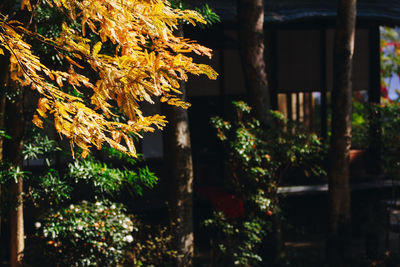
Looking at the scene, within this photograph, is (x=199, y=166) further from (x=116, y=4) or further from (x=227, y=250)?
(x=116, y=4)

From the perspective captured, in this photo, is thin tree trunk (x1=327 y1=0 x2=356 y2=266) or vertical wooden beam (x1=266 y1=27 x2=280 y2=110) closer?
thin tree trunk (x1=327 y1=0 x2=356 y2=266)

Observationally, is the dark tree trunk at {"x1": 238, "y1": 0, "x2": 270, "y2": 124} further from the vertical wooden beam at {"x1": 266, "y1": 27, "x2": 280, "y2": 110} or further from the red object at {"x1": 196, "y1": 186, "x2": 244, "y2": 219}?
the vertical wooden beam at {"x1": 266, "y1": 27, "x2": 280, "y2": 110}

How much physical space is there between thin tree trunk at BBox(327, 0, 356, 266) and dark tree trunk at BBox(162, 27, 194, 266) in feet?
9.03

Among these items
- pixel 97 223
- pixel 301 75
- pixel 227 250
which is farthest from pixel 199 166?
pixel 97 223

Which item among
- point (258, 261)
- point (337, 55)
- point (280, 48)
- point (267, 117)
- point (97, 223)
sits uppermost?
point (280, 48)

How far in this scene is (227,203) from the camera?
9.54 m

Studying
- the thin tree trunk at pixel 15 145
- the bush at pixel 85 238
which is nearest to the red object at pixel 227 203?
the bush at pixel 85 238

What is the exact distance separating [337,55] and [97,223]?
4.80 metres

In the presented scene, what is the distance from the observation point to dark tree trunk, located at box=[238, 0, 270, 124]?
926 centimetres

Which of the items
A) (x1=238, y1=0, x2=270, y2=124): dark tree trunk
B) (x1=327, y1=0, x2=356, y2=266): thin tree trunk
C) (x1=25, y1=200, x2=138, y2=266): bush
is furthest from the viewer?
(x1=327, y1=0, x2=356, y2=266): thin tree trunk

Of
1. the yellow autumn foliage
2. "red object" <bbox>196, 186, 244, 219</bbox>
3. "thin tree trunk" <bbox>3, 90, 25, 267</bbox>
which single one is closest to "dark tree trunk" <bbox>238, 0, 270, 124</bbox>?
"red object" <bbox>196, 186, 244, 219</bbox>

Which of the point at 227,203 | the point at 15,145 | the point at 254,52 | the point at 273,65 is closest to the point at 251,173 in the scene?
the point at 227,203

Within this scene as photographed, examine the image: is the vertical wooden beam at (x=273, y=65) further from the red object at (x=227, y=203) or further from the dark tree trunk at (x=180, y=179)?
the dark tree trunk at (x=180, y=179)

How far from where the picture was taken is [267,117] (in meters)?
9.37
